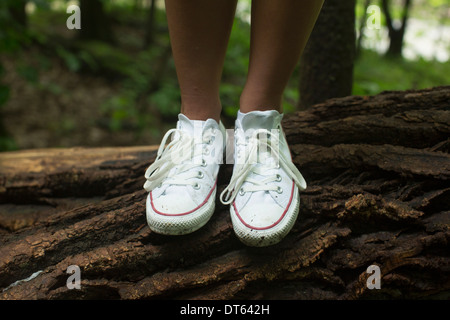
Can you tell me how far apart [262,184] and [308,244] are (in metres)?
0.28

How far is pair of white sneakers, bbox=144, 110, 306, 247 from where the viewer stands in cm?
117

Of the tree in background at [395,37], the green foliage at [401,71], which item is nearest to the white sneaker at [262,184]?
the green foliage at [401,71]

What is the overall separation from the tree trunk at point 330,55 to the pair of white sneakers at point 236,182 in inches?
37.5

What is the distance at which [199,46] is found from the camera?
1237 mm

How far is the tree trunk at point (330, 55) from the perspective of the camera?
6.63ft

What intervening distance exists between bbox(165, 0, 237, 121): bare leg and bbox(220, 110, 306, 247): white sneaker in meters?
0.18

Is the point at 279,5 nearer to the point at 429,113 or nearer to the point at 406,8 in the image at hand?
the point at 429,113

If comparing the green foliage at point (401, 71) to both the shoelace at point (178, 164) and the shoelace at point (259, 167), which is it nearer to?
the shoelace at point (259, 167)

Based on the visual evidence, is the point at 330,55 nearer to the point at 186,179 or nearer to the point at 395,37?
the point at 186,179

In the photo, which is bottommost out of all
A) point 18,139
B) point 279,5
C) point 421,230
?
point 18,139

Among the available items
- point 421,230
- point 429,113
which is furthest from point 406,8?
point 421,230

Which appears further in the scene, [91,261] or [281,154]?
[281,154]

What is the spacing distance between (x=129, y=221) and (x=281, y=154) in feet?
2.23
